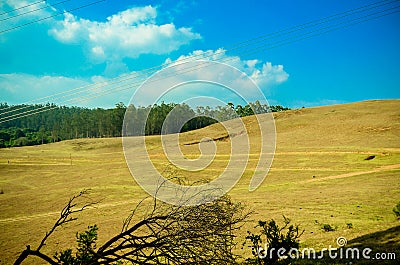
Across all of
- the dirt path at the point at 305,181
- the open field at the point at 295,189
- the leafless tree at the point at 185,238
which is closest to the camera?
the leafless tree at the point at 185,238

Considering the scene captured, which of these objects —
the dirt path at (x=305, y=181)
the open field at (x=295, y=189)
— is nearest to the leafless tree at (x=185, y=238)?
the open field at (x=295, y=189)

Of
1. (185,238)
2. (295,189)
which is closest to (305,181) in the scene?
(295,189)

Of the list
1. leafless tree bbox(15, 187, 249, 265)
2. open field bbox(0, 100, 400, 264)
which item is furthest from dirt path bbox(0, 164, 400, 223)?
leafless tree bbox(15, 187, 249, 265)

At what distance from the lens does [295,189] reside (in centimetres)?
2455

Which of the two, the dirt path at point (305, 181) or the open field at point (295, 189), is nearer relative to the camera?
the open field at point (295, 189)

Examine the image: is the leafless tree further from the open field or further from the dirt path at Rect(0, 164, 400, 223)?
the dirt path at Rect(0, 164, 400, 223)

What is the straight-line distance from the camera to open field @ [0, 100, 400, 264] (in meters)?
14.4

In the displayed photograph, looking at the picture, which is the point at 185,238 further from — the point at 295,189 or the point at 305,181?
the point at 305,181

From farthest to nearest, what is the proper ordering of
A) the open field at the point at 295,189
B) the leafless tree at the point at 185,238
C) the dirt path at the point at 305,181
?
the dirt path at the point at 305,181 → the open field at the point at 295,189 → the leafless tree at the point at 185,238

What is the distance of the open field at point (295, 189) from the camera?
1442 centimetres

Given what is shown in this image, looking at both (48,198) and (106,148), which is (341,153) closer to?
(48,198)

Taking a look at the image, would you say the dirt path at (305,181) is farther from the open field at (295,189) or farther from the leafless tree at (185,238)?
the leafless tree at (185,238)

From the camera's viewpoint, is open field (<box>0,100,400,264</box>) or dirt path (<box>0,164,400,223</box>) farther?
dirt path (<box>0,164,400,223</box>)

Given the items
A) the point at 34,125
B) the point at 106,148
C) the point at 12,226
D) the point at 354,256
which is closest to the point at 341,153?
the point at 354,256
